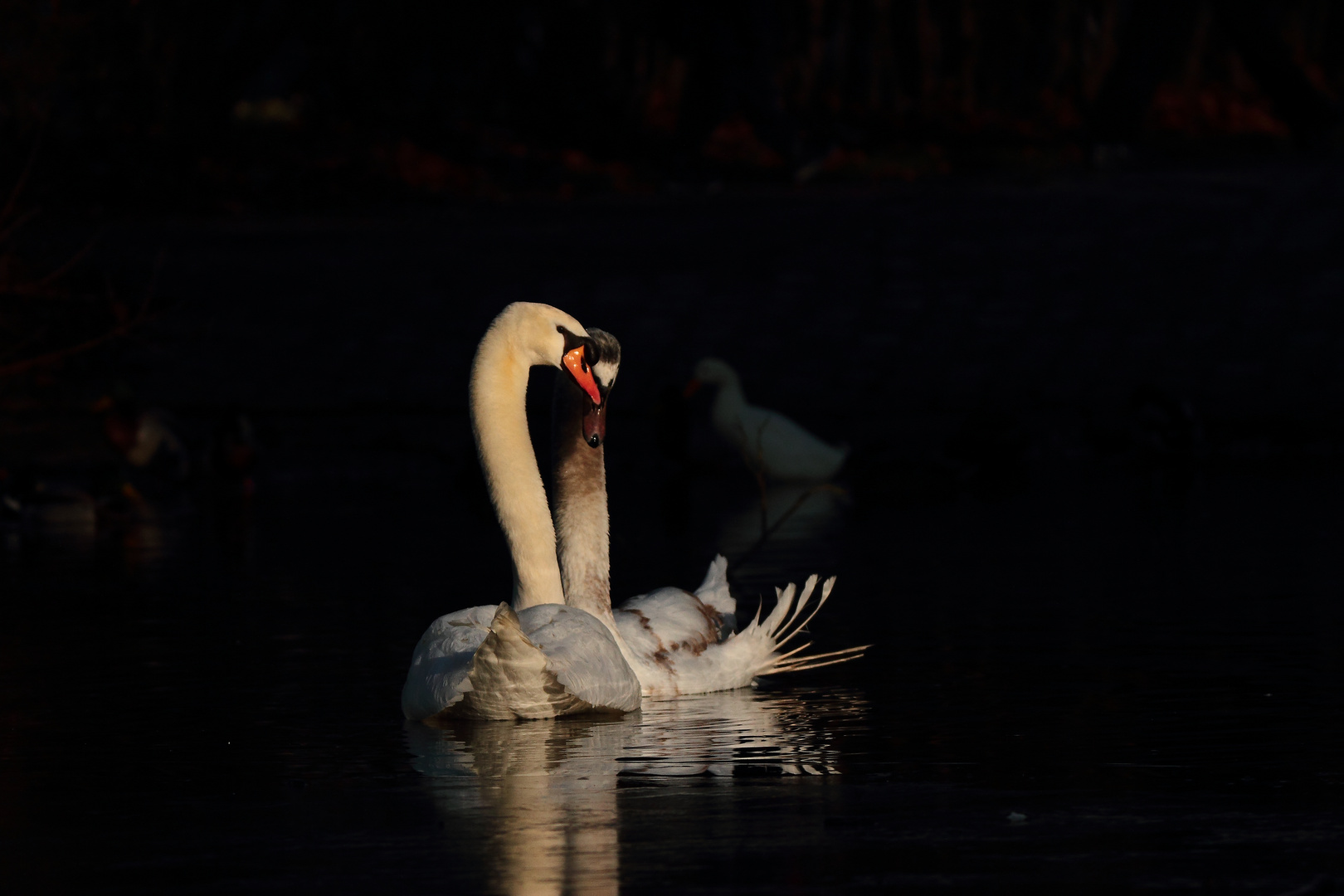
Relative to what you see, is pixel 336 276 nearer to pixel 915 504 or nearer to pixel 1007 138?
pixel 915 504

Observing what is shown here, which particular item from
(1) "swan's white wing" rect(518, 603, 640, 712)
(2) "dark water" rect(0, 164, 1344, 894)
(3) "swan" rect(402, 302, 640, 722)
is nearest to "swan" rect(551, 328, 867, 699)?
(3) "swan" rect(402, 302, 640, 722)

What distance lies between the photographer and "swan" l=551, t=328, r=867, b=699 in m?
9.28

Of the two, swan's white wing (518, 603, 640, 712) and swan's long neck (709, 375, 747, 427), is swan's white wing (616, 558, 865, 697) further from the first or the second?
swan's long neck (709, 375, 747, 427)

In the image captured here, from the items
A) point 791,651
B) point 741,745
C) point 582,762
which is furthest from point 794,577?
point 582,762

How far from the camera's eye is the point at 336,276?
2528 centimetres

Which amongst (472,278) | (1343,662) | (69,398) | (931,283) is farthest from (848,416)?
(1343,662)

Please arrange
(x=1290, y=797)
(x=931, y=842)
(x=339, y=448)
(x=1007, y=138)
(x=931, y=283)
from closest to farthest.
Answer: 1. (x=931, y=842)
2. (x=1290, y=797)
3. (x=339, y=448)
4. (x=931, y=283)
5. (x=1007, y=138)

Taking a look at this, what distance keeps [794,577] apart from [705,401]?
1404 cm

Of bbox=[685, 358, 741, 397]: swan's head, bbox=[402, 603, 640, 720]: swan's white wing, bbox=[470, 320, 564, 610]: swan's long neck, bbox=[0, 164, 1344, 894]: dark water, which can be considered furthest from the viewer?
bbox=[685, 358, 741, 397]: swan's head

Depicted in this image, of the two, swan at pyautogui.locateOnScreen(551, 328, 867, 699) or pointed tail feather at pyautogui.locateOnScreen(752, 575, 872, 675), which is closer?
swan at pyautogui.locateOnScreen(551, 328, 867, 699)

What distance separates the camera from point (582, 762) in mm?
7672

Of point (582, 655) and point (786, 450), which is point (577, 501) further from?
point (786, 450)

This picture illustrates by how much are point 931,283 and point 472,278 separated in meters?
4.66

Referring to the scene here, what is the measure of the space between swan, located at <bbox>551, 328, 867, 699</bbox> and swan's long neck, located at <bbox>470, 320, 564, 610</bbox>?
0.18 m
